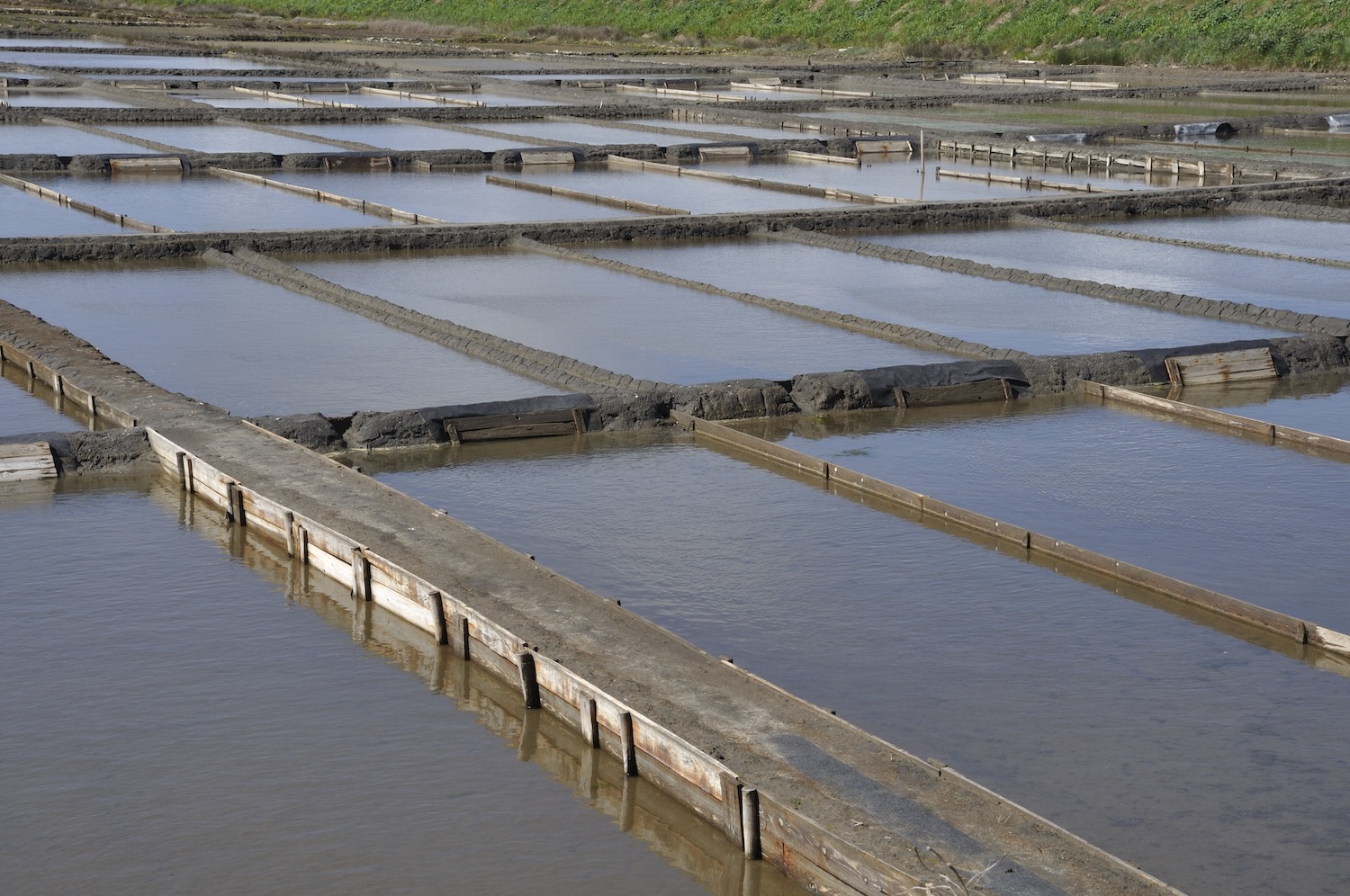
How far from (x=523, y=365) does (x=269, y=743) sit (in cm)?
438

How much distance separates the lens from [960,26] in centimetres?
3506

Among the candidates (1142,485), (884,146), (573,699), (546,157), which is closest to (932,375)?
(1142,485)

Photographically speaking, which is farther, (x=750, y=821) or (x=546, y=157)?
(x=546, y=157)

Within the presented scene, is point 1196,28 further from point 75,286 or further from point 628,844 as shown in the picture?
point 628,844

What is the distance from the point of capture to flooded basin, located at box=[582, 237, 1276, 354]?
391 inches

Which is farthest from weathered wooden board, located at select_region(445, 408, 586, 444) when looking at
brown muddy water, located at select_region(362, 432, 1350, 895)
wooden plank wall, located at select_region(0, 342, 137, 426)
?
wooden plank wall, located at select_region(0, 342, 137, 426)

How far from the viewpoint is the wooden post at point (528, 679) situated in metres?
4.94

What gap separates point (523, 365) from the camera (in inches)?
348

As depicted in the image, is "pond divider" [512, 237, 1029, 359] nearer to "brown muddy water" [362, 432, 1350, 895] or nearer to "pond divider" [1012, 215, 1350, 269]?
"brown muddy water" [362, 432, 1350, 895]

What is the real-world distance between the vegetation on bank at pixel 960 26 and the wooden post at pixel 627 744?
26.6 m

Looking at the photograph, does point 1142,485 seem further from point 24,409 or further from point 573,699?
point 24,409

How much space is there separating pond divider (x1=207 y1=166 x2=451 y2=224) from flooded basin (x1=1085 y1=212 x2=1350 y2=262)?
590cm

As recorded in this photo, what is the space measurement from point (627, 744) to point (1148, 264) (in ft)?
29.2

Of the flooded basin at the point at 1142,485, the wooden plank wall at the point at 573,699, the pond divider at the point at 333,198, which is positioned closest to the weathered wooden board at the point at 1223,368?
the flooded basin at the point at 1142,485
